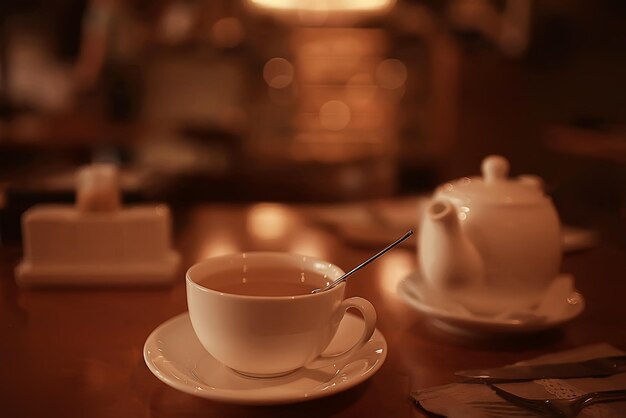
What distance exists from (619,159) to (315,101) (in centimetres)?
207

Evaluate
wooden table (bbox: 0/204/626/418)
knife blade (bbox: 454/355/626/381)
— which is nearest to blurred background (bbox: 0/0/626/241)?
wooden table (bbox: 0/204/626/418)

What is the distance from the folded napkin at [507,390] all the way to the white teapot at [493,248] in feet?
0.46

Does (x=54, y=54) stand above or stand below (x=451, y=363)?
above

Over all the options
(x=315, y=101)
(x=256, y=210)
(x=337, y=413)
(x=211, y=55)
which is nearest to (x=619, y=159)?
(x=256, y=210)

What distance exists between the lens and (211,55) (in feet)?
13.6

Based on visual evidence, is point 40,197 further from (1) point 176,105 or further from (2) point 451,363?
(1) point 176,105

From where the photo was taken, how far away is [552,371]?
56 centimetres

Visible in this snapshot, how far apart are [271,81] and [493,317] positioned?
3563 mm

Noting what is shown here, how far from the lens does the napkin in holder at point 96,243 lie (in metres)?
0.83

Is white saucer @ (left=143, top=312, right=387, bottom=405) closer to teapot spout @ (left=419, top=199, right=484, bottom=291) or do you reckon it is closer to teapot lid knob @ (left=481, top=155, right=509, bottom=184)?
teapot spout @ (left=419, top=199, right=484, bottom=291)

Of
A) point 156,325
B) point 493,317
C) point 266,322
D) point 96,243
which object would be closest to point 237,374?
point 266,322

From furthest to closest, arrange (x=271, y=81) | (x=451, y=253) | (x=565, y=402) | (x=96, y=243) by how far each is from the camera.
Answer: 1. (x=271, y=81)
2. (x=96, y=243)
3. (x=451, y=253)
4. (x=565, y=402)

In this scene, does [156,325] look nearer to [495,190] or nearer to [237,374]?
[237,374]

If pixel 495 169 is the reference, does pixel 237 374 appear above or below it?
below
